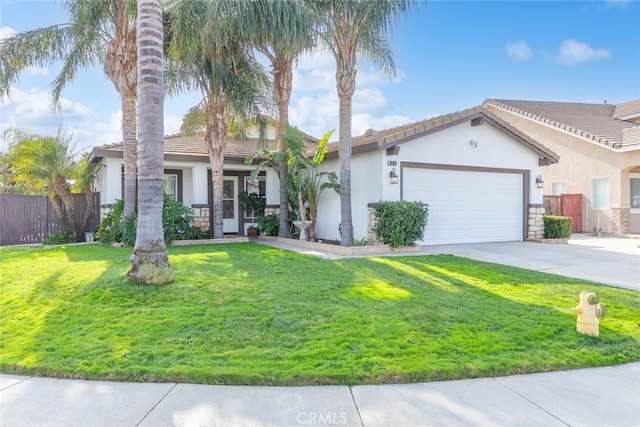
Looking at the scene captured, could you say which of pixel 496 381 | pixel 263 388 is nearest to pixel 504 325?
pixel 496 381

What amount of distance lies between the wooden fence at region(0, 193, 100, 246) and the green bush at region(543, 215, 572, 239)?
1649 centimetres

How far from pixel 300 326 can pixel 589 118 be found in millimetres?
22514

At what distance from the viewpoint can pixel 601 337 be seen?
4527 mm

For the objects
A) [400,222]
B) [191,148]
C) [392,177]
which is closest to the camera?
[400,222]

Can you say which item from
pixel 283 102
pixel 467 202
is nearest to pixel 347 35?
pixel 283 102

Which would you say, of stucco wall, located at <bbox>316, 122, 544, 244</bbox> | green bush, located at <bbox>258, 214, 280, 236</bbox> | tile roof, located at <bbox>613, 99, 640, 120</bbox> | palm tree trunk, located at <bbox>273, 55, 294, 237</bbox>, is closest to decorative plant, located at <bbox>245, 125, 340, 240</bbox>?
palm tree trunk, located at <bbox>273, 55, 294, 237</bbox>

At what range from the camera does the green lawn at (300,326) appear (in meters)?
3.74

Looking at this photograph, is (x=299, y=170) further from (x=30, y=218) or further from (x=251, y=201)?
(x=30, y=218)

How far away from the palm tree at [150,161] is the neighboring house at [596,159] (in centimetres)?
1765

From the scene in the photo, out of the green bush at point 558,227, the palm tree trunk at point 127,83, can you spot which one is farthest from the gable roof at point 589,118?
the palm tree trunk at point 127,83

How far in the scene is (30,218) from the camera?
49.7 ft

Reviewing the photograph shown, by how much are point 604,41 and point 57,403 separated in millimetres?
21367

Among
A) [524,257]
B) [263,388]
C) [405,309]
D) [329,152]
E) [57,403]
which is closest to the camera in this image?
[57,403]

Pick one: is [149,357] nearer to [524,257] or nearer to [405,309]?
[405,309]
